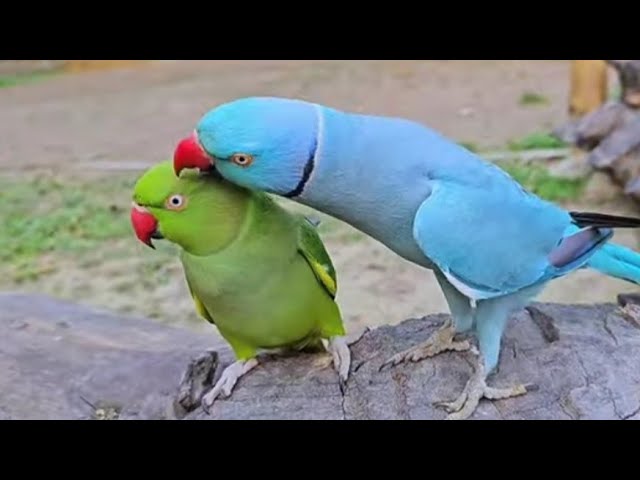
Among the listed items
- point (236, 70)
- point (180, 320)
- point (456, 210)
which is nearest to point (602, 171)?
point (180, 320)

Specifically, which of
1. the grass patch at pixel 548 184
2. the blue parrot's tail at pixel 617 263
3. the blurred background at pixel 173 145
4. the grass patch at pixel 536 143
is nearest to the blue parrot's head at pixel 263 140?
the blue parrot's tail at pixel 617 263

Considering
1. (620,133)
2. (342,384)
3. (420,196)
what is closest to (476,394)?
(342,384)

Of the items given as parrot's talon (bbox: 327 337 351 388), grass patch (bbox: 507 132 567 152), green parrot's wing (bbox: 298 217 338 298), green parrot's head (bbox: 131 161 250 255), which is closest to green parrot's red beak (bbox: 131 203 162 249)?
green parrot's head (bbox: 131 161 250 255)

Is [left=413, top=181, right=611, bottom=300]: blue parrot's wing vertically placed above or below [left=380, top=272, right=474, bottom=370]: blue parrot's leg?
above

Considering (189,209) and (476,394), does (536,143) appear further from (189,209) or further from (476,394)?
(189,209)

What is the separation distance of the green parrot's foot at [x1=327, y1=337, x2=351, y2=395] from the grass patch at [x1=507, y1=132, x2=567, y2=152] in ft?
9.76

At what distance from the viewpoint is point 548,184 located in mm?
3932

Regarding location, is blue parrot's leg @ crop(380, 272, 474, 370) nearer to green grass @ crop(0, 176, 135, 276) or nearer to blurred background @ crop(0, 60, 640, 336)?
blurred background @ crop(0, 60, 640, 336)

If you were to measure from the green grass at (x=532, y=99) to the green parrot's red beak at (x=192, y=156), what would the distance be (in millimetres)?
4275

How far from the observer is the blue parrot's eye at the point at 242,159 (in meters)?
1.27

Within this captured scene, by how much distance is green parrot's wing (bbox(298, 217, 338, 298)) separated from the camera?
1518mm

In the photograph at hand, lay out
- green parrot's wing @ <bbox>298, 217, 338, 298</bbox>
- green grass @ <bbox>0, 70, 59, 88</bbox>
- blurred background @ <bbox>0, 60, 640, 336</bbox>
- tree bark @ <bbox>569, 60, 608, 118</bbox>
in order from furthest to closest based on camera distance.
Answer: green grass @ <bbox>0, 70, 59, 88</bbox>, tree bark @ <bbox>569, 60, 608, 118</bbox>, blurred background @ <bbox>0, 60, 640, 336</bbox>, green parrot's wing @ <bbox>298, 217, 338, 298</bbox>

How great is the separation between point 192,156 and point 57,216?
2664 millimetres

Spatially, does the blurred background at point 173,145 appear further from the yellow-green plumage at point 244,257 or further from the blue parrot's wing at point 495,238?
the blue parrot's wing at point 495,238
